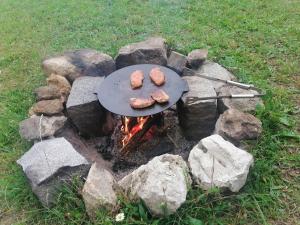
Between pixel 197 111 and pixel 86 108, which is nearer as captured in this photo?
pixel 197 111

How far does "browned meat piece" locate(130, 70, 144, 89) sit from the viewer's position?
11.7 feet

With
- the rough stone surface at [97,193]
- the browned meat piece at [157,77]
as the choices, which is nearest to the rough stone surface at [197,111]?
the browned meat piece at [157,77]

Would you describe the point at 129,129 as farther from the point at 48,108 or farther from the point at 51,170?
the point at 51,170

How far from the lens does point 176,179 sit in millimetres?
2797

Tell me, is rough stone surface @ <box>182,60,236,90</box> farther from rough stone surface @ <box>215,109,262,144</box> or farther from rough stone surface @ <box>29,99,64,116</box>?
rough stone surface @ <box>29,99,64,116</box>

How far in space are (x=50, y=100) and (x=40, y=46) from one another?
1979 millimetres

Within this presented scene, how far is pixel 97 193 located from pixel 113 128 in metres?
1.19

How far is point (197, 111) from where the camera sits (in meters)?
3.49

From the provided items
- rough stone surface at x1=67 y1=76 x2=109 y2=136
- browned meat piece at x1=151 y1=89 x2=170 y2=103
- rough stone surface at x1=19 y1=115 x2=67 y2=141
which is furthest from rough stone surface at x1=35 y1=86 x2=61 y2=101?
browned meat piece at x1=151 y1=89 x2=170 y2=103

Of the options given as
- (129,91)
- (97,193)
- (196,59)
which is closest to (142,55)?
(196,59)

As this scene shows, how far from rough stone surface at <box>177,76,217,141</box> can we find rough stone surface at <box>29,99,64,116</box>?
46.5 inches

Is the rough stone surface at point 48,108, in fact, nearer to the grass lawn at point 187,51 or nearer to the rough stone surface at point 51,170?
the grass lawn at point 187,51

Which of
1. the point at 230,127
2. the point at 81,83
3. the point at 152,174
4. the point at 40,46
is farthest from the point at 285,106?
the point at 40,46

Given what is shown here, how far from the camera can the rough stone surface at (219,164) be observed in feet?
9.41
